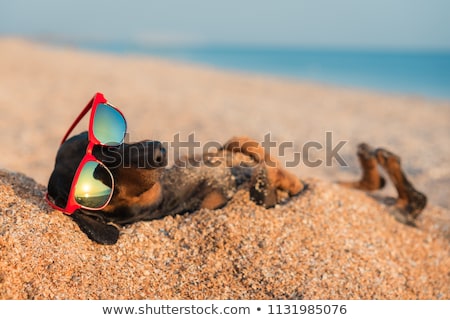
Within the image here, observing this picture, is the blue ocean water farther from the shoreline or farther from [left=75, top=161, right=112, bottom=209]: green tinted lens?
[left=75, top=161, right=112, bottom=209]: green tinted lens

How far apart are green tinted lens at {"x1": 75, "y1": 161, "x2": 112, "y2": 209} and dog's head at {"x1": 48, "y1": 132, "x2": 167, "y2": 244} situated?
26 millimetres

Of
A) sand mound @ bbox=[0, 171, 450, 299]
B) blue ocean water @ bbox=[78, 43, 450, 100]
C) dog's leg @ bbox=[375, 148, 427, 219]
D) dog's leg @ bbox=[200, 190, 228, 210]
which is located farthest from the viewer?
blue ocean water @ bbox=[78, 43, 450, 100]

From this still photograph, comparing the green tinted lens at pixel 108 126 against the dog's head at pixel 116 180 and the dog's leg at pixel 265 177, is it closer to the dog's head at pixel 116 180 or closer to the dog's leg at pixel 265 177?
the dog's head at pixel 116 180

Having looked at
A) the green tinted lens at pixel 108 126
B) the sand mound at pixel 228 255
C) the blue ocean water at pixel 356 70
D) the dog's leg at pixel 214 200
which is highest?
the blue ocean water at pixel 356 70

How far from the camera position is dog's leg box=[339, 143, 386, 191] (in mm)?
3828

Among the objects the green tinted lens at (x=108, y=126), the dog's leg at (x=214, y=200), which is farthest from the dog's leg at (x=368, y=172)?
the green tinted lens at (x=108, y=126)

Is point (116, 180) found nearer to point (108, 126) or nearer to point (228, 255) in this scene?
point (108, 126)

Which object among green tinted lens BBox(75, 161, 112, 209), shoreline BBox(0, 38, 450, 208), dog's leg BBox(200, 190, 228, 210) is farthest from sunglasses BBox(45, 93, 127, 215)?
shoreline BBox(0, 38, 450, 208)

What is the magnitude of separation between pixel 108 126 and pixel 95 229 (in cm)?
57

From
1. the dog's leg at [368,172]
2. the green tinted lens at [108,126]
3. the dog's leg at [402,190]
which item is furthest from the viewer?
the dog's leg at [368,172]

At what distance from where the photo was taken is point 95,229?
262 centimetres

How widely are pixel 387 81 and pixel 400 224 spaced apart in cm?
2179

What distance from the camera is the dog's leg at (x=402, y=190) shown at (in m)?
3.66
